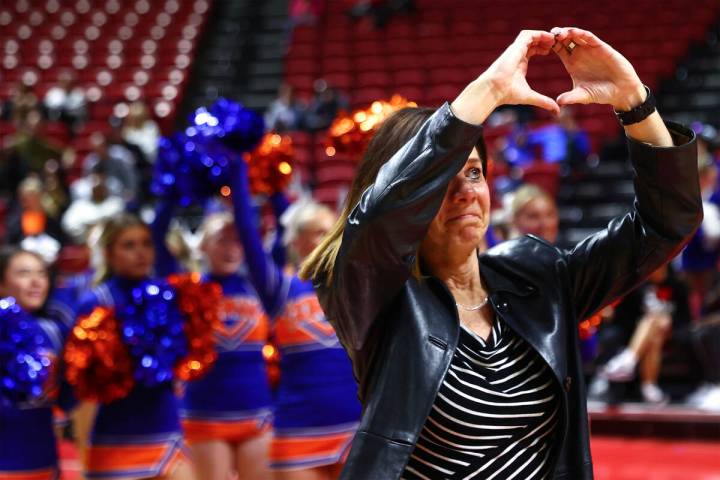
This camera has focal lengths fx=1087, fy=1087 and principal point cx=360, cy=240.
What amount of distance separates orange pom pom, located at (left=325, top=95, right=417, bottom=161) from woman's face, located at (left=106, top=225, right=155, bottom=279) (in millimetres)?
875

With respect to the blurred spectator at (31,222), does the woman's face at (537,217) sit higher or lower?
higher

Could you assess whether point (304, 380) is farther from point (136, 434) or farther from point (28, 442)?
point (28, 442)

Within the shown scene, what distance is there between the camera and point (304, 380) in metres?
3.41

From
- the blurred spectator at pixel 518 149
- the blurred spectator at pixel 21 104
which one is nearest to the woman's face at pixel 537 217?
the blurred spectator at pixel 518 149

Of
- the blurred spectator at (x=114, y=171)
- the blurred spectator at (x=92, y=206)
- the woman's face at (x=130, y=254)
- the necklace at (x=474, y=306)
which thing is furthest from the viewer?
the blurred spectator at (x=114, y=171)

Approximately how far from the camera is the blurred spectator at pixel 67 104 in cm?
1178

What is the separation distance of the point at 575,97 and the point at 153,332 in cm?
222

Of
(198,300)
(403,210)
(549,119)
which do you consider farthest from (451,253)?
(549,119)

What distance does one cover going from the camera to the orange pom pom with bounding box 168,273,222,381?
3.64 meters

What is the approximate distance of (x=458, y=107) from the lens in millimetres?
1440

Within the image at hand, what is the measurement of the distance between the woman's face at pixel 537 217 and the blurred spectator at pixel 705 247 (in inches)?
114

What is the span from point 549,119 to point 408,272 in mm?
8429

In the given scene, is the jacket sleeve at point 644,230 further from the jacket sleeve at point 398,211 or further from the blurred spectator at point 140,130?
the blurred spectator at point 140,130

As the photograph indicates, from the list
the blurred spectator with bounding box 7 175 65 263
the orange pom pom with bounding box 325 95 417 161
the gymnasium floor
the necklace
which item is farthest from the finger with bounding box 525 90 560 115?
the blurred spectator with bounding box 7 175 65 263
